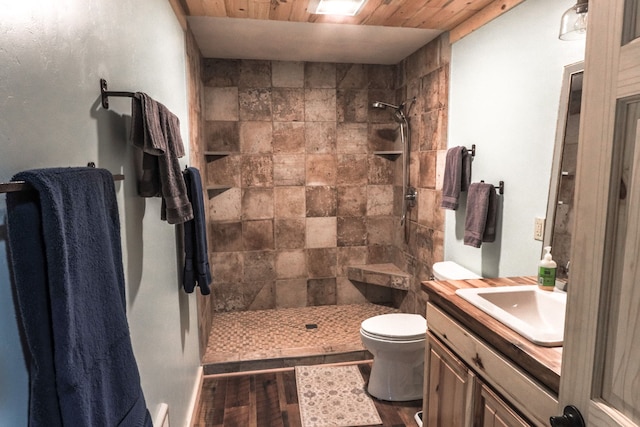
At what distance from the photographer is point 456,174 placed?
2506mm

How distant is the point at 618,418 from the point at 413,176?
9.47 ft

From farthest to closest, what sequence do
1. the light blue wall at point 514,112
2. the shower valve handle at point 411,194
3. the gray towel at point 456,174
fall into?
1. the shower valve handle at point 411,194
2. the gray towel at point 456,174
3. the light blue wall at point 514,112

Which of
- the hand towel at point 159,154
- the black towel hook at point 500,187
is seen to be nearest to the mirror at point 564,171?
the black towel hook at point 500,187

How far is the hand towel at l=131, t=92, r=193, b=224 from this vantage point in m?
1.24

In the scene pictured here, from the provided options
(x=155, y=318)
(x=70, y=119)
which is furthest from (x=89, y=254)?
(x=155, y=318)

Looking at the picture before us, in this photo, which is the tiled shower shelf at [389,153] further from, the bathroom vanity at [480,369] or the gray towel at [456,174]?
the bathroom vanity at [480,369]

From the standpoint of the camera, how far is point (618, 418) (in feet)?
2.09

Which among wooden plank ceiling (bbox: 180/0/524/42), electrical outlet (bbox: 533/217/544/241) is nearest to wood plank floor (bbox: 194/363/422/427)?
electrical outlet (bbox: 533/217/544/241)

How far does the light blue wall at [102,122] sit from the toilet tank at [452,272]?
1.62m

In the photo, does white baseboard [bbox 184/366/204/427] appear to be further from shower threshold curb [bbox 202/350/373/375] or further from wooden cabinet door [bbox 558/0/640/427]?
wooden cabinet door [bbox 558/0/640/427]

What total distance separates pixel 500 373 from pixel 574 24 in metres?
1.34

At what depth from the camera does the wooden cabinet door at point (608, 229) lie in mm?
616

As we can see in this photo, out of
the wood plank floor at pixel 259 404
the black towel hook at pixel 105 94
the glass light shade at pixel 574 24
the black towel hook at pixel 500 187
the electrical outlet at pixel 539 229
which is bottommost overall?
the wood plank floor at pixel 259 404

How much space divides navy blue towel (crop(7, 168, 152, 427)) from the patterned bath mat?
5.65 ft
